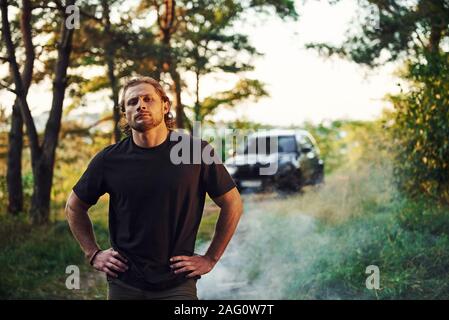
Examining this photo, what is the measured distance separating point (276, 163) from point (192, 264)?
994 cm

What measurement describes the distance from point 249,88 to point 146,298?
35.1ft

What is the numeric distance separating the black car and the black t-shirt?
906cm

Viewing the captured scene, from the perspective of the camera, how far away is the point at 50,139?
923cm

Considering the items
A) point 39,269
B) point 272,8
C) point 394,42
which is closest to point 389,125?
point 394,42

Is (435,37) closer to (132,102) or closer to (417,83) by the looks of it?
(417,83)

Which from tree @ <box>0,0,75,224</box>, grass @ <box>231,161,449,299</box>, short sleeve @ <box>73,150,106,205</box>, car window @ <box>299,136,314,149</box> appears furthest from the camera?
car window @ <box>299,136,314,149</box>

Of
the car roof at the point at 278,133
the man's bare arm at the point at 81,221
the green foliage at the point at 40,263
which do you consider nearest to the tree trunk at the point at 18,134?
the green foliage at the point at 40,263

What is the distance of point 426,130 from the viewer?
313 inches

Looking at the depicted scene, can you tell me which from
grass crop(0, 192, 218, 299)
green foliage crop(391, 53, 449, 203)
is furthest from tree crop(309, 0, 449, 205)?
grass crop(0, 192, 218, 299)

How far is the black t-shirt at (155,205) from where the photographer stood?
2.39 meters

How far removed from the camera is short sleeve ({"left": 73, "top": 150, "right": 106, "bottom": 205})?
98.3 inches

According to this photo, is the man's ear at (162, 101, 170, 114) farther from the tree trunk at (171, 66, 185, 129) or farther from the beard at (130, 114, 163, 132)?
the tree trunk at (171, 66, 185, 129)

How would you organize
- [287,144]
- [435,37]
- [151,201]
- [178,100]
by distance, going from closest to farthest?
[151,201] → [435,37] → [178,100] → [287,144]

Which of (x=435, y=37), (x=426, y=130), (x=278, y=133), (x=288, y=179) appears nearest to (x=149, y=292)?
(x=426, y=130)
